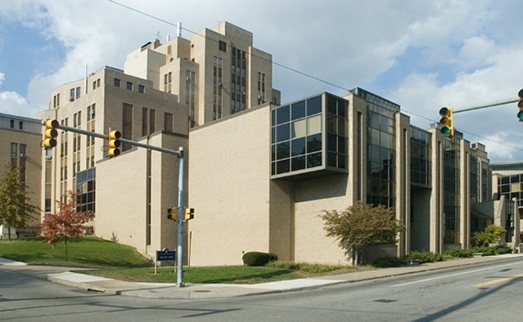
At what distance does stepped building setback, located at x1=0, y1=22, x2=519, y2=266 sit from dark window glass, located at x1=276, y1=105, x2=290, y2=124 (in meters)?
0.08

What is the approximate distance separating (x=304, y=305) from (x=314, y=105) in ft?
66.8

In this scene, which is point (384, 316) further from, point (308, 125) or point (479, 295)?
point (308, 125)

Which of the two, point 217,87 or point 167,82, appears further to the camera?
point 167,82

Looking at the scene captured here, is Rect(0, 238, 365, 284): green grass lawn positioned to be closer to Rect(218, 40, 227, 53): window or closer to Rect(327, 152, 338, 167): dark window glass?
Rect(327, 152, 338, 167): dark window glass

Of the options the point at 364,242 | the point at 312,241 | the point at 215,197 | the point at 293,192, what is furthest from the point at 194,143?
the point at 364,242

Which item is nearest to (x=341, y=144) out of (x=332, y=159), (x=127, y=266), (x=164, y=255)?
(x=332, y=159)

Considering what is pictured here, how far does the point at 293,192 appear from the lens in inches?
1502

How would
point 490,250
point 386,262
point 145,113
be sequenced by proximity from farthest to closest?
point 145,113, point 490,250, point 386,262

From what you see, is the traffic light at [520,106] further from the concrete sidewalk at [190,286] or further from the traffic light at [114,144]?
the traffic light at [114,144]

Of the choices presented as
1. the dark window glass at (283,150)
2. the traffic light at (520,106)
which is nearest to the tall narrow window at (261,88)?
the dark window glass at (283,150)

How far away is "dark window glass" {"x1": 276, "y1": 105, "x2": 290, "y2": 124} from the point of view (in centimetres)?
3638

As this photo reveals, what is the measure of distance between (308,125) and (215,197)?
981cm

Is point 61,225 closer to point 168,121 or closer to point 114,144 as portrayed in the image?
point 114,144

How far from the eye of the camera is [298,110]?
3581cm
